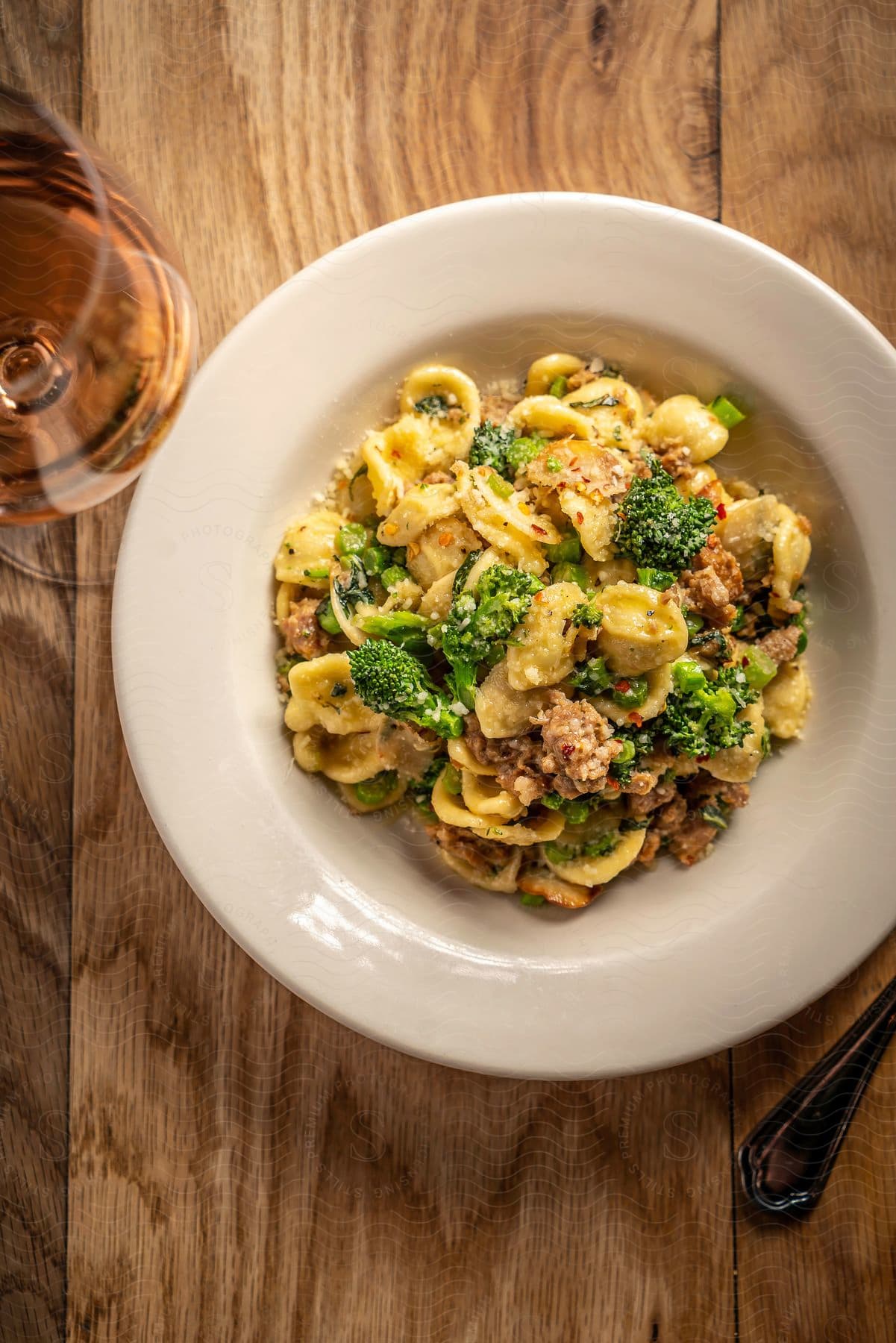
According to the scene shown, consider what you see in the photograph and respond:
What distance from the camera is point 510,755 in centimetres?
242

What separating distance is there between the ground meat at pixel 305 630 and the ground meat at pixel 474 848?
652 mm

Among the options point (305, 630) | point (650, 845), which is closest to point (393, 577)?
point (305, 630)

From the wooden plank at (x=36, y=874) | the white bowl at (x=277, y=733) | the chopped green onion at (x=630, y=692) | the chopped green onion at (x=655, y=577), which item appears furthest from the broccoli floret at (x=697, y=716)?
the wooden plank at (x=36, y=874)

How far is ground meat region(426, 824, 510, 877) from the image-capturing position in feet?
8.65

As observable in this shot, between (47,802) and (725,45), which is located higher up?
(725,45)

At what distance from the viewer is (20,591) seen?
291cm

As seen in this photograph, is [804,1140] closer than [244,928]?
No

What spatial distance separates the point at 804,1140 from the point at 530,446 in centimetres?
238

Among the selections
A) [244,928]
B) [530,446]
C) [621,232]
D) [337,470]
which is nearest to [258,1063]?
[244,928]

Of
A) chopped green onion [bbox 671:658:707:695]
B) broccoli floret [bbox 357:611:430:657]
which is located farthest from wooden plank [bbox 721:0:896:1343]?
broccoli floret [bbox 357:611:430:657]

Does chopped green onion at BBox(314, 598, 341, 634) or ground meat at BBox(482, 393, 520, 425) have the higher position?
ground meat at BBox(482, 393, 520, 425)

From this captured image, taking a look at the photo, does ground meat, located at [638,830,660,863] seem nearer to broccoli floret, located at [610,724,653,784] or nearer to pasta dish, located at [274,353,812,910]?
pasta dish, located at [274,353,812,910]

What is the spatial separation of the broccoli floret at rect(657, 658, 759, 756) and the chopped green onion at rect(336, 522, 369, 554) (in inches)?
38.7

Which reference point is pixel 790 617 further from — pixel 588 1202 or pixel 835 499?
pixel 588 1202
